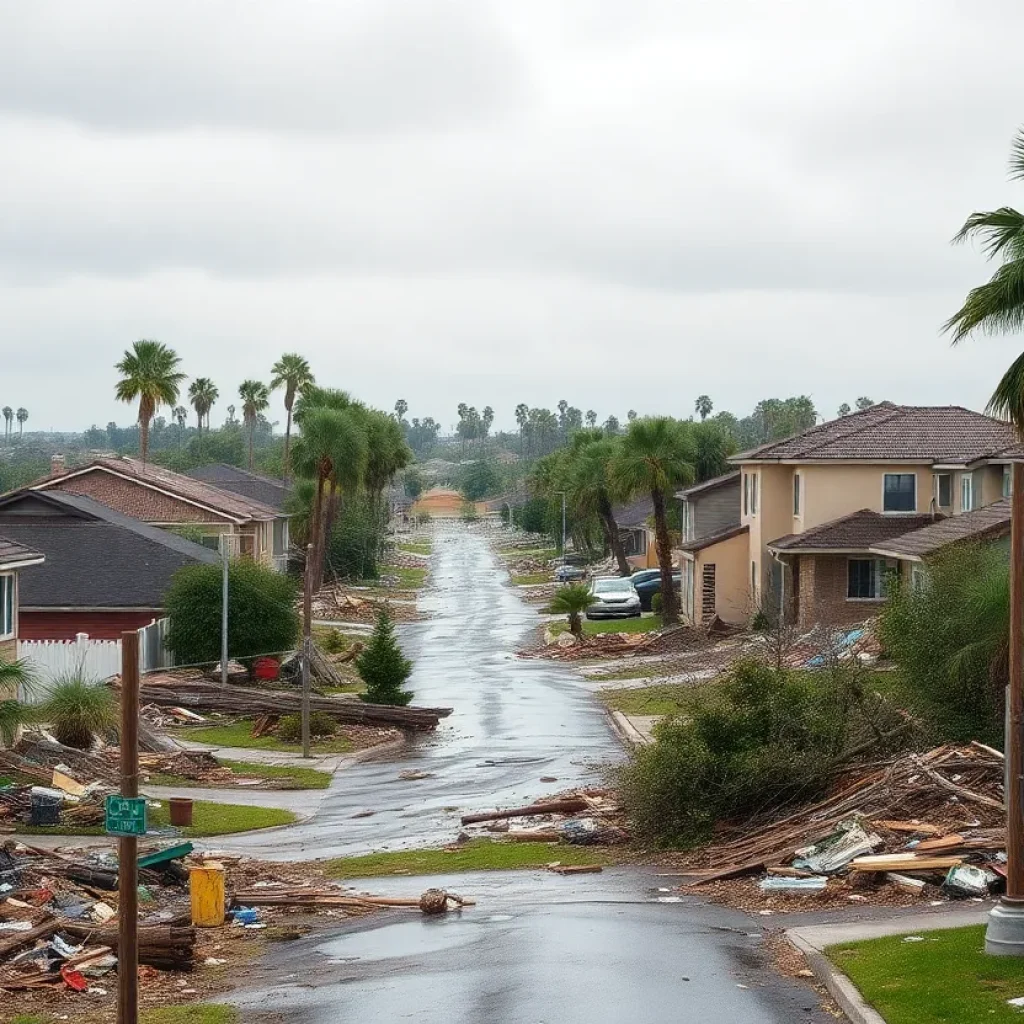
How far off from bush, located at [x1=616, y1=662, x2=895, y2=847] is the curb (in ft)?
21.2

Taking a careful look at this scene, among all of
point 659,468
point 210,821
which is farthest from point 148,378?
point 210,821

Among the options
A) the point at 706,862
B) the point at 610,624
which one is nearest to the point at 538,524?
the point at 610,624

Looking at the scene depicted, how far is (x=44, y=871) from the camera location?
20516 millimetres

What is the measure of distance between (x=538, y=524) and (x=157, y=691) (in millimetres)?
117473

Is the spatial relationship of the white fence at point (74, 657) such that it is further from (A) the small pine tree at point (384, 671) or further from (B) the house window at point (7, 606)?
(A) the small pine tree at point (384, 671)

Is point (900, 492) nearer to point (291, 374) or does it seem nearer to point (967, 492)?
point (967, 492)

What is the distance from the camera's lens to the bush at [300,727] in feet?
128

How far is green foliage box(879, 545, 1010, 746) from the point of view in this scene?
80.6ft

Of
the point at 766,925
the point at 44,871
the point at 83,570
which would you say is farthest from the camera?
the point at 83,570

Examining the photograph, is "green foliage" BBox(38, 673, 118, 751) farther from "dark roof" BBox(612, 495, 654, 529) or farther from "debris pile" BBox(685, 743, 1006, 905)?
"dark roof" BBox(612, 495, 654, 529)

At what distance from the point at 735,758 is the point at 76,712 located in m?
15.2

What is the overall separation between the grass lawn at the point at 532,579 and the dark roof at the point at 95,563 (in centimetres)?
5390

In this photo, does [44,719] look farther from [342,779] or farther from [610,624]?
[610,624]

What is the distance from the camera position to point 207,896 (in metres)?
19.0
